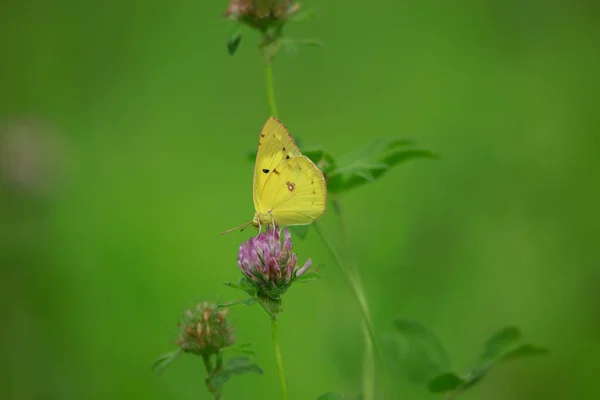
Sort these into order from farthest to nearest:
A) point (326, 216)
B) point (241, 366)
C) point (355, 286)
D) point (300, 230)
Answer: point (326, 216), point (300, 230), point (355, 286), point (241, 366)

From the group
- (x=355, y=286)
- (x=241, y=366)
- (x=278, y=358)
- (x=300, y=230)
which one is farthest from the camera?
(x=300, y=230)

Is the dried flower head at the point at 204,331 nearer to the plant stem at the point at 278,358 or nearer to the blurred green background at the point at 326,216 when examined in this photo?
the plant stem at the point at 278,358

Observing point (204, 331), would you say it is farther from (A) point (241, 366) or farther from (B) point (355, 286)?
(B) point (355, 286)

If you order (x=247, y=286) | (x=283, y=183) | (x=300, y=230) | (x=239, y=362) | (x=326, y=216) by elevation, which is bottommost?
(x=239, y=362)

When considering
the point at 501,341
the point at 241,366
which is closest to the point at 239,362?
the point at 241,366

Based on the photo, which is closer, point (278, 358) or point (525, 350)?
point (278, 358)

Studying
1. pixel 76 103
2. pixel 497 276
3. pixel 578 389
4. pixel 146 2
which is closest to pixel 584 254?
pixel 497 276
